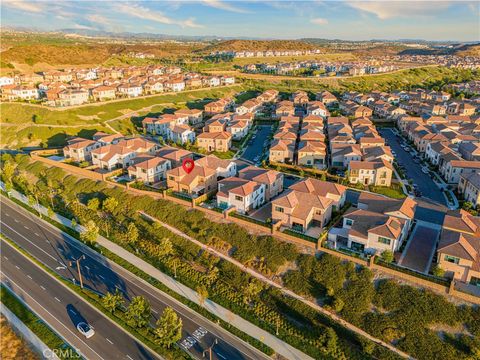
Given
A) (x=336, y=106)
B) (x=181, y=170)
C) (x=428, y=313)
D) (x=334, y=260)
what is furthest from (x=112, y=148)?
(x=336, y=106)

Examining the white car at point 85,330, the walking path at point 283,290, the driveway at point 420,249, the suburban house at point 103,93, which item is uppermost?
the suburban house at point 103,93

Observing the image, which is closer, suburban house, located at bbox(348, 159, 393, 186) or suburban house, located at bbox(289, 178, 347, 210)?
suburban house, located at bbox(289, 178, 347, 210)

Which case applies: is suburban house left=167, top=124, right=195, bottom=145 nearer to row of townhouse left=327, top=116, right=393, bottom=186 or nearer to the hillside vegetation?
row of townhouse left=327, top=116, right=393, bottom=186

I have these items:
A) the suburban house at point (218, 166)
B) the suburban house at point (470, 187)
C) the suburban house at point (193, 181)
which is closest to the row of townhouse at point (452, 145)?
the suburban house at point (470, 187)

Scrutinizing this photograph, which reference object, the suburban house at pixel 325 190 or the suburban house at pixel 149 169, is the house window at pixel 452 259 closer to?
the suburban house at pixel 325 190

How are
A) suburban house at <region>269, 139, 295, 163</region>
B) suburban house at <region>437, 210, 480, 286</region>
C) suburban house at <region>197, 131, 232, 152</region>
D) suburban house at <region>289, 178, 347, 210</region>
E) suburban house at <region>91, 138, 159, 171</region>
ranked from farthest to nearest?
suburban house at <region>197, 131, 232, 152</region>, suburban house at <region>269, 139, 295, 163</region>, suburban house at <region>91, 138, 159, 171</region>, suburban house at <region>289, 178, 347, 210</region>, suburban house at <region>437, 210, 480, 286</region>

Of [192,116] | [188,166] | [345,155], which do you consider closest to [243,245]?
[188,166]

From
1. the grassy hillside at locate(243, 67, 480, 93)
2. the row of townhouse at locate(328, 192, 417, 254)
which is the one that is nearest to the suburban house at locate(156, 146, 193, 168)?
the row of townhouse at locate(328, 192, 417, 254)
